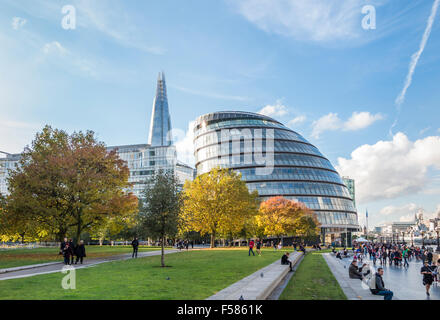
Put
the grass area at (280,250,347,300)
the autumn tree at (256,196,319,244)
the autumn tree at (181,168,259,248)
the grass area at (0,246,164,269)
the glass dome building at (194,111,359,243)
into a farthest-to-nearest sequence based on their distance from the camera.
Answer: the glass dome building at (194,111,359,243) < the autumn tree at (256,196,319,244) < the autumn tree at (181,168,259,248) < the grass area at (0,246,164,269) < the grass area at (280,250,347,300)

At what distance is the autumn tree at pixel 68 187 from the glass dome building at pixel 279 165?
209 ft

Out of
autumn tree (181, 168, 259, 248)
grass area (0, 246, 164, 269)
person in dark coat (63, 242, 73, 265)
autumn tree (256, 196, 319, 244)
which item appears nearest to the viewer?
person in dark coat (63, 242, 73, 265)

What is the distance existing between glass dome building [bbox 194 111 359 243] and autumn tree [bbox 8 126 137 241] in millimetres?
63726

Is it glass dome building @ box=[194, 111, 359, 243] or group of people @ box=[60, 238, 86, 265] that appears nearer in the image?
group of people @ box=[60, 238, 86, 265]

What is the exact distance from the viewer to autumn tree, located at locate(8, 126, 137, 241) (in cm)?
3934

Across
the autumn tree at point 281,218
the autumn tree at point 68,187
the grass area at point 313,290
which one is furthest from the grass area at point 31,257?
the autumn tree at point 281,218

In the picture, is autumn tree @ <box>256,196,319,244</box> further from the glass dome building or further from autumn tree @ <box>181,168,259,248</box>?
the glass dome building

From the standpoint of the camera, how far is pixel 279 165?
10594 cm

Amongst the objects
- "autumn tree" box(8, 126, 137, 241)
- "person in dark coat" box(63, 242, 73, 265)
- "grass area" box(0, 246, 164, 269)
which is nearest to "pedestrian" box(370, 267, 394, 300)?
"person in dark coat" box(63, 242, 73, 265)

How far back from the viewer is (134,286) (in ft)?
55.8

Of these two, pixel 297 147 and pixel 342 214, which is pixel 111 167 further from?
pixel 342 214

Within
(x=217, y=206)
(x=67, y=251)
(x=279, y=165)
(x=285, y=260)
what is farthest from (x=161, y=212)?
(x=279, y=165)

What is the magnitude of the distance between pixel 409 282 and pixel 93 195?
31.5 m
